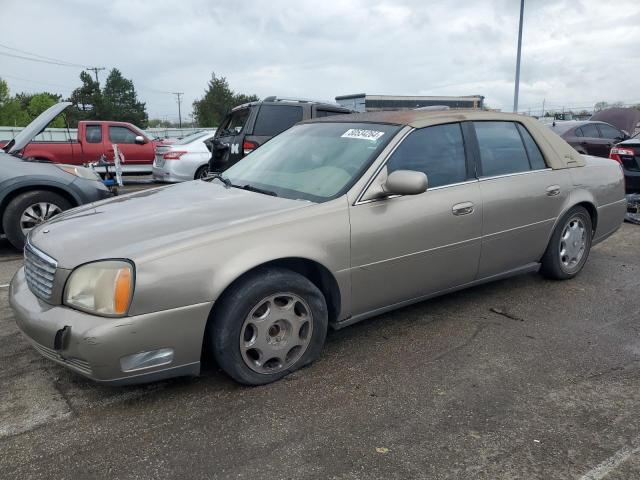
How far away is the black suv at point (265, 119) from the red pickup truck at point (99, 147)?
10.5 feet

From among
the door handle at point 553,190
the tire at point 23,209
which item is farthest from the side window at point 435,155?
the tire at point 23,209

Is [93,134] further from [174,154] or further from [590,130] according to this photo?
[590,130]

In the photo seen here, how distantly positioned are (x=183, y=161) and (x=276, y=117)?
3574 millimetres

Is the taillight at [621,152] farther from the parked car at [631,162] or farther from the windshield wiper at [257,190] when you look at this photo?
the windshield wiper at [257,190]

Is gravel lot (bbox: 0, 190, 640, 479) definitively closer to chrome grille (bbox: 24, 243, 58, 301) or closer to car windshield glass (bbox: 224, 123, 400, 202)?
chrome grille (bbox: 24, 243, 58, 301)

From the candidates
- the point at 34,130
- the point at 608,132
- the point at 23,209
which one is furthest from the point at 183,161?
the point at 608,132

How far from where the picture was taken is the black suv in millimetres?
8453

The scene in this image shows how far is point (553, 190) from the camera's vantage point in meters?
4.34

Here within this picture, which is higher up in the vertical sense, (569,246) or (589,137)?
(589,137)

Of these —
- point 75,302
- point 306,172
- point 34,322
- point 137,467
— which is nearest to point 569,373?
point 306,172

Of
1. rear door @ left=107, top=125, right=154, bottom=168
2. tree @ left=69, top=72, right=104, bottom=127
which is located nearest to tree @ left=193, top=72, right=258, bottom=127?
tree @ left=69, top=72, right=104, bottom=127

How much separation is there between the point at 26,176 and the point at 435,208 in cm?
482

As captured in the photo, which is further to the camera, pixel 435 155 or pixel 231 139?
pixel 231 139

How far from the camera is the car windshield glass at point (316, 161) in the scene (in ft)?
11.1
